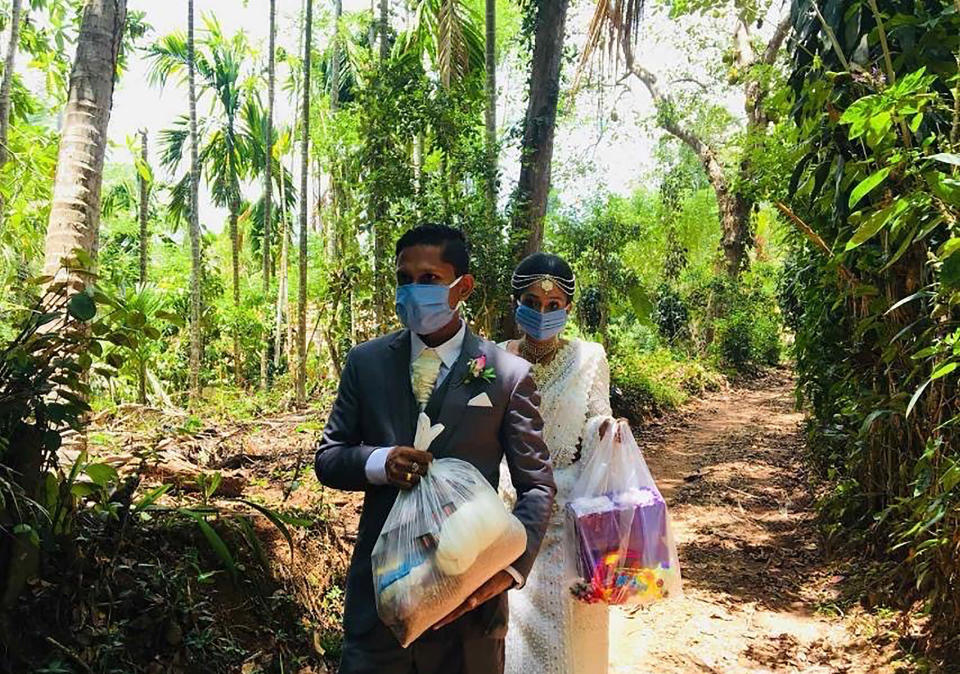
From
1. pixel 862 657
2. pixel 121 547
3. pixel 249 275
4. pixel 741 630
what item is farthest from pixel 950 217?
pixel 249 275

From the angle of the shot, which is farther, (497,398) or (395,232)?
(395,232)

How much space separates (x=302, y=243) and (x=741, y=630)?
8.70 m

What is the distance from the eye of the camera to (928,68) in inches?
137

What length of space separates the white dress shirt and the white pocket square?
105 mm

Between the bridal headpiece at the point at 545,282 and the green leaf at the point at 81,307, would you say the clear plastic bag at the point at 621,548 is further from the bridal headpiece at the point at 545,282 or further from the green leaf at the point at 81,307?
the green leaf at the point at 81,307

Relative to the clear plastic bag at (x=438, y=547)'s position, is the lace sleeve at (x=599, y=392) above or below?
above

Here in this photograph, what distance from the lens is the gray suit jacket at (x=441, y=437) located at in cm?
184

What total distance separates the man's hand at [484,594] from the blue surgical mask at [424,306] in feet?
2.23

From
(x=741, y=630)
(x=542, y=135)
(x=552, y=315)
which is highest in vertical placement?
(x=542, y=135)

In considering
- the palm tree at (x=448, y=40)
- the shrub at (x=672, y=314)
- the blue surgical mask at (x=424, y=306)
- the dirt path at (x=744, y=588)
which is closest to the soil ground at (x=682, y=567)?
the dirt path at (x=744, y=588)

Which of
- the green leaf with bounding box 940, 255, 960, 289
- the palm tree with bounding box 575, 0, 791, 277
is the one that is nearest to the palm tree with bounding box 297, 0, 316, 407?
the palm tree with bounding box 575, 0, 791, 277

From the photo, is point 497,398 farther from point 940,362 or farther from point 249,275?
point 249,275

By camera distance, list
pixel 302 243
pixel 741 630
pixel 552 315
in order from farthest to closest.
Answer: pixel 302 243 < pixel 741 630 < pixel 552 315

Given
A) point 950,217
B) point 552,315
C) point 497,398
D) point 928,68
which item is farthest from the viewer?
point 928,68
